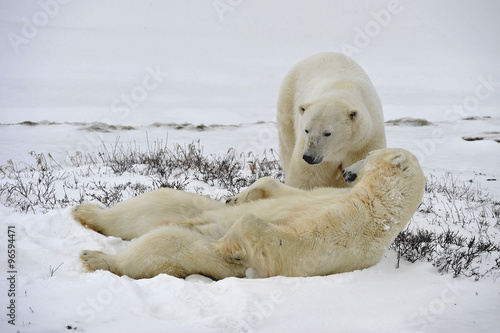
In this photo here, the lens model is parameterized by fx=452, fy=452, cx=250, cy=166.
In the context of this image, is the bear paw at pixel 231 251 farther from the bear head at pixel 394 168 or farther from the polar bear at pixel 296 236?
the bear head at pixel 394 168

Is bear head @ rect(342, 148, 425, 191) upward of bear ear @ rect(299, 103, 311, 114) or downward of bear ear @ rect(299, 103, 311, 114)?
downward

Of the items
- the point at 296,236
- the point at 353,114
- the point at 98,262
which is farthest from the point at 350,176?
the point at 98,262

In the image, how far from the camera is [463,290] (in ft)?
8.33

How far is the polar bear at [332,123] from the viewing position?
4656 mm

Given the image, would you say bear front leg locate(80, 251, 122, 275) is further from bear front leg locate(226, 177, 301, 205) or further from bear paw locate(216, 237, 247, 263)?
bear front leg locate(226, 177, 301, 205)

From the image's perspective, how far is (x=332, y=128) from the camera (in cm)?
464

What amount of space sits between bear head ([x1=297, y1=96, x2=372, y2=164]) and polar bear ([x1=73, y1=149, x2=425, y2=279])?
1.27m

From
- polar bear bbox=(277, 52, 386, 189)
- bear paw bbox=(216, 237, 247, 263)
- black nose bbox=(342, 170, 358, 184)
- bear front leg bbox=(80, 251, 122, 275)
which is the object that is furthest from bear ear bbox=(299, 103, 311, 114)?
bear front leg bbox=(80, 251, 122, 275)

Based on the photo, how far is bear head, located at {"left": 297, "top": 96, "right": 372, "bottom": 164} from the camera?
15.2 ft

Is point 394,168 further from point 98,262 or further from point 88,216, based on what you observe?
point 88,216

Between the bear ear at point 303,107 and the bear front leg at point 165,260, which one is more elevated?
the bear ear at point 303,107

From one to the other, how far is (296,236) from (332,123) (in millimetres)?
2198

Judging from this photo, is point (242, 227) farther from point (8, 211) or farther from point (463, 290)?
point (8, 211)

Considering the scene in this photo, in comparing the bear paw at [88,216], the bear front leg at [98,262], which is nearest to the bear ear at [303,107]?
the bear paw at [88,216]
